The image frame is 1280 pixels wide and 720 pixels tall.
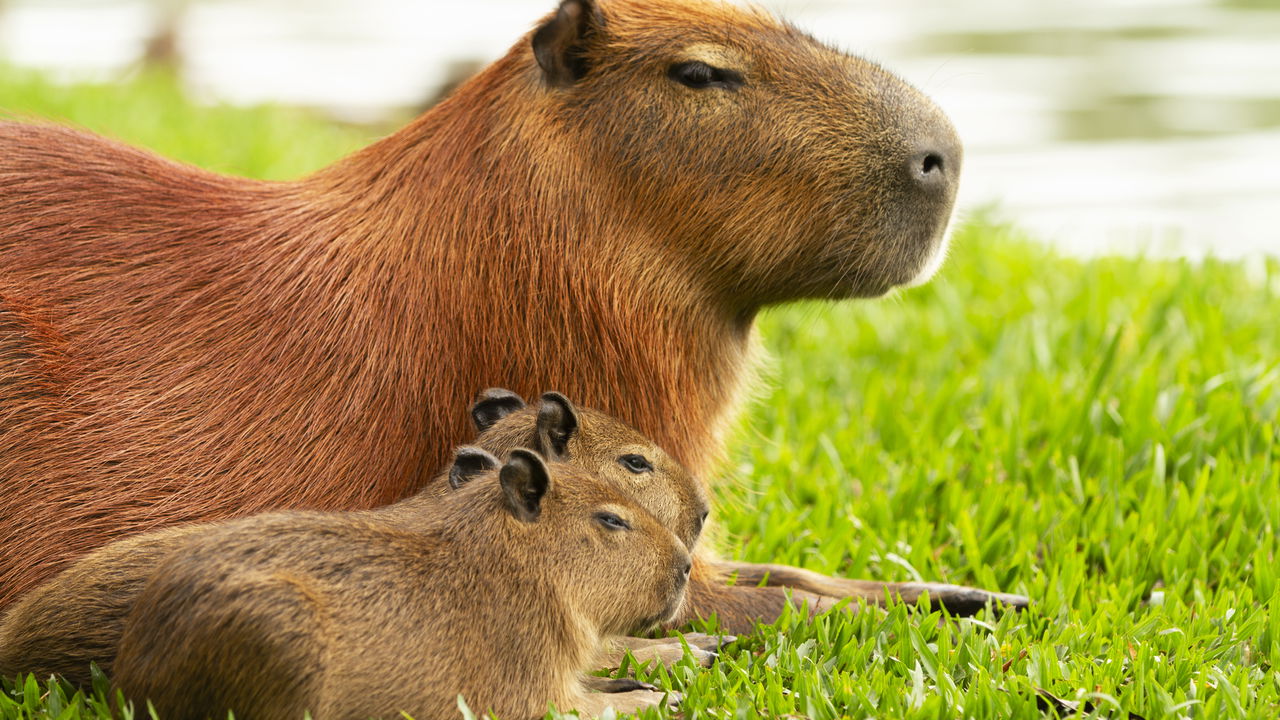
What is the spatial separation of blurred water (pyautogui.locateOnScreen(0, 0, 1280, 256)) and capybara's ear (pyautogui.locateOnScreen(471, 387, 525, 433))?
16.5 feet

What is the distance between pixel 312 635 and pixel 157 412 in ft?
2.74

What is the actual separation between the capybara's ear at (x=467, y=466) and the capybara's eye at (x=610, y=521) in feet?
0.76

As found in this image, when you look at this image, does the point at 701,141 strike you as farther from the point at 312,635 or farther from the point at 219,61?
the point at 219,61

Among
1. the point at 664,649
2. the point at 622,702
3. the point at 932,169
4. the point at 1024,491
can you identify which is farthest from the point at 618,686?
the point at 1024,491

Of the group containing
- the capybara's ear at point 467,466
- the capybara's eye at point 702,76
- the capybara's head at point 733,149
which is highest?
the capybara's eye at point 702,76

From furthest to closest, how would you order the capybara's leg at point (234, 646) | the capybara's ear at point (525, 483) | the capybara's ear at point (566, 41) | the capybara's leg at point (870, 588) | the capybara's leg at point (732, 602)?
the capybara's leg at point (870, 588), the capybara's leg at point (732, 602), the capybara's ear at point (566, 41), the capybara's ear at point (525, 483), the capybara's leg at point (234, 646)

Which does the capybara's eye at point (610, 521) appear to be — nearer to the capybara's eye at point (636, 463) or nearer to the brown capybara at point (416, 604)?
the brown capybara at point (416, 604)

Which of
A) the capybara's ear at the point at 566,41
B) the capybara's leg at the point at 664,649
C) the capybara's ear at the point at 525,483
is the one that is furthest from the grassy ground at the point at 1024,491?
the capybara's ear at the point at 566,41

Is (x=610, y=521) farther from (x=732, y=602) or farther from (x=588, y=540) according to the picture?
(x=732, y=602)

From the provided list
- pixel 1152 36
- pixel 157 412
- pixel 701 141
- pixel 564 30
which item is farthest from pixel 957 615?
pixel 1152 36

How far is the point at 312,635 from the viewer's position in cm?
248

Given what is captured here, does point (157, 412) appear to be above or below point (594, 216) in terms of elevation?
below

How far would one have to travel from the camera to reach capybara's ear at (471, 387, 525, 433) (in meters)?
3.08

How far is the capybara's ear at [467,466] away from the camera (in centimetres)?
290
